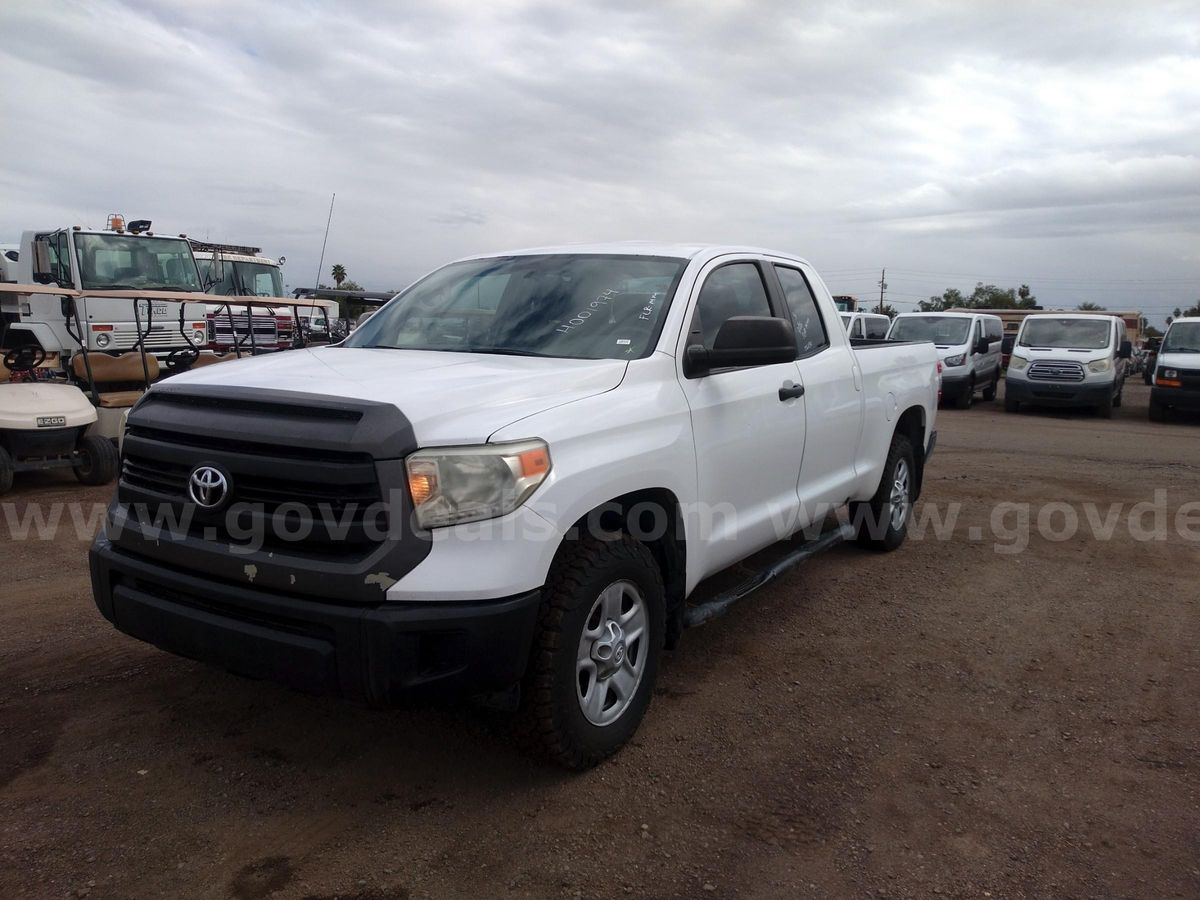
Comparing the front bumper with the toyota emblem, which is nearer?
the toyota emblem

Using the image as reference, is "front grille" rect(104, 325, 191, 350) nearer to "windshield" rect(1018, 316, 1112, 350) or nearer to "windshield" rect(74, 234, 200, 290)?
"windshield" rect(74, 234, 200, 290)

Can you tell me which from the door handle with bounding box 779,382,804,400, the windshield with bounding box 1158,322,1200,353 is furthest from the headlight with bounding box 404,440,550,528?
the windshield with bounding box 1158,322,1200,353

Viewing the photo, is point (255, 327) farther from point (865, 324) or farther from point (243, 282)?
point (865, 324)

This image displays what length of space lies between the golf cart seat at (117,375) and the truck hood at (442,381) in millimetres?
5859

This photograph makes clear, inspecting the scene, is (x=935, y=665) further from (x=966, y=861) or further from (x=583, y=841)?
(x=583, y=841)

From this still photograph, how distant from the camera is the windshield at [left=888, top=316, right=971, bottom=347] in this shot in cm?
1877

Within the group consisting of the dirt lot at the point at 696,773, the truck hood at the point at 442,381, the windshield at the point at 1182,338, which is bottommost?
the dirt lot at the point at 696,773

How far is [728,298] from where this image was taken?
4.48 metres

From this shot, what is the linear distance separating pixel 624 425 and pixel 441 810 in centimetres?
145

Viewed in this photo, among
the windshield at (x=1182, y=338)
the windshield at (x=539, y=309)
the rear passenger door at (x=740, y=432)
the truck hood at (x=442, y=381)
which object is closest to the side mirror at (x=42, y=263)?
the windshield at (x=539, y=309)

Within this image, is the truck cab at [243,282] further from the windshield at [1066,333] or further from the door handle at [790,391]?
the windshield at [1066,333]

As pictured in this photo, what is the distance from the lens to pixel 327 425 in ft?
9.73

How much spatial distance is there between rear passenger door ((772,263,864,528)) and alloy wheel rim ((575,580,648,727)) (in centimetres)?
159

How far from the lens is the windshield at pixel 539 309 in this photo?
3.96 metres
